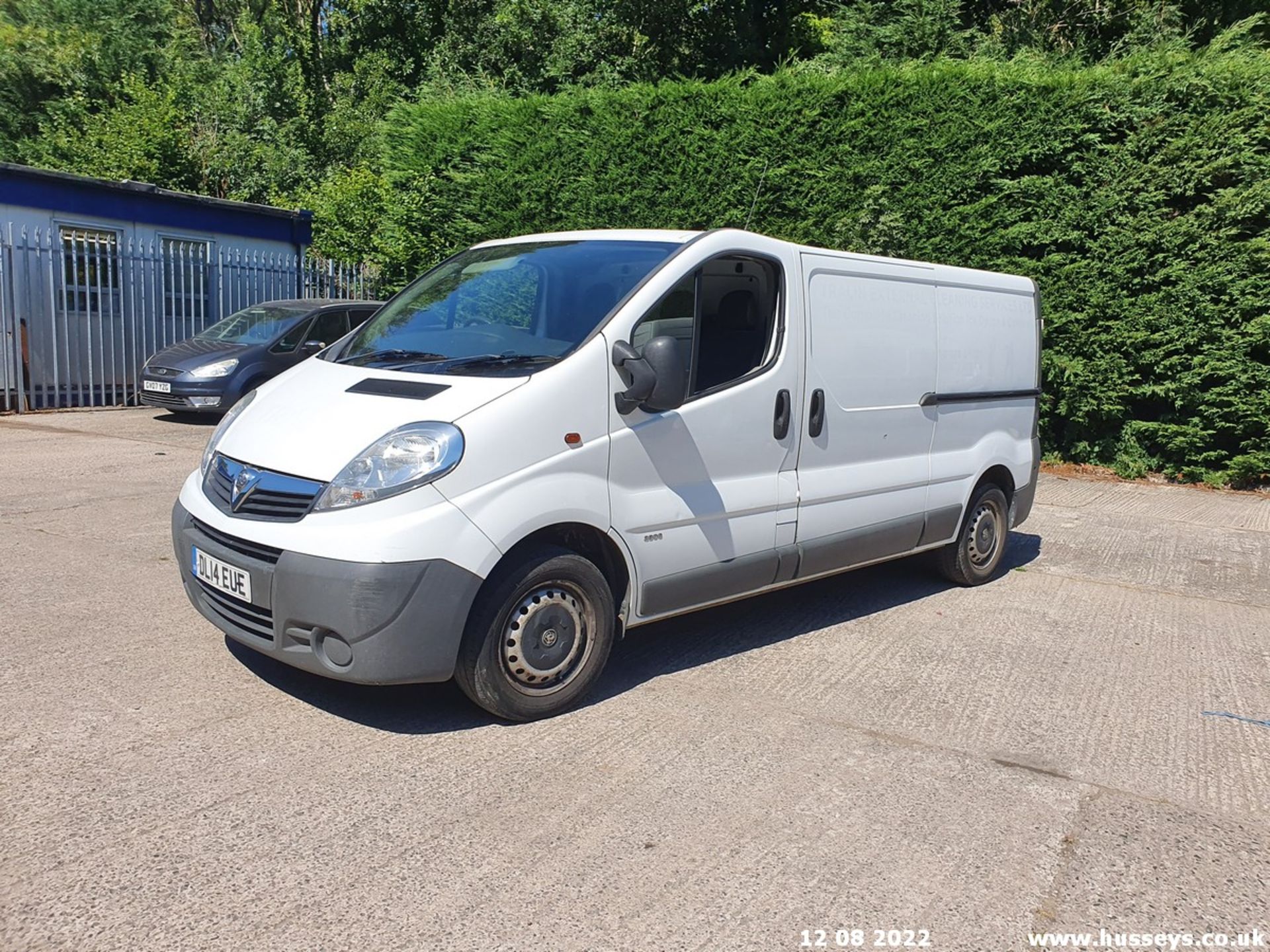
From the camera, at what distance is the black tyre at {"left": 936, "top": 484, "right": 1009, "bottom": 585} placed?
263 inches

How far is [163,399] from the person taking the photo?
13.2 meters

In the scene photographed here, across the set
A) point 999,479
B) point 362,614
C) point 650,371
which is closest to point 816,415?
point 650,371

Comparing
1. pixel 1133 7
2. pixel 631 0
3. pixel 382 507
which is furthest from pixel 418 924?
pixel 631 0

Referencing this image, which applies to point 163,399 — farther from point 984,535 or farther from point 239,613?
point 984,535

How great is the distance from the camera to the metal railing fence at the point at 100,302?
13.7 metres

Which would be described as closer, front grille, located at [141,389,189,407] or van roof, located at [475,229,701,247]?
van roof, located at [475,229,701,247]

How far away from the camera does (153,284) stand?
15164mm

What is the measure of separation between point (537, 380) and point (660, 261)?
3.05 ft

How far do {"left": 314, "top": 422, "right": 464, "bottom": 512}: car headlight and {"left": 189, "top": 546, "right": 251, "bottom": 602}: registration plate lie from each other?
43cm

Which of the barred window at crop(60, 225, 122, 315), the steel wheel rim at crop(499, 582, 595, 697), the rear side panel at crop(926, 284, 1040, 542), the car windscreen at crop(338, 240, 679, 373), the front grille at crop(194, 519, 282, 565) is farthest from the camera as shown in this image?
the barred window at crop(60, 225, 122, 315)

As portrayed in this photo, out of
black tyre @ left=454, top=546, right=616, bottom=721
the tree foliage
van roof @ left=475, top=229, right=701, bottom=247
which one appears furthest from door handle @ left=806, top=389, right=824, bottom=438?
the tree foliage

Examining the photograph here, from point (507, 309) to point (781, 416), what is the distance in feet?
4.45

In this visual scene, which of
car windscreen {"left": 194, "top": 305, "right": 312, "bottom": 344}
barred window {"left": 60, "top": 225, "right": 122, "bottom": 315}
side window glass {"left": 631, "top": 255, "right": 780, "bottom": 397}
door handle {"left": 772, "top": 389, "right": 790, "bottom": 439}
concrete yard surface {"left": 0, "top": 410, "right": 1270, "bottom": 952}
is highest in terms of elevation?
barred window {"left": 60, "top": 225, "right": 122, "bottom": 315}

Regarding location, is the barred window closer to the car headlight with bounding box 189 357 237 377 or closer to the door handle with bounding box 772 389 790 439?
the car headlight with bounding box 189 357 237 377
